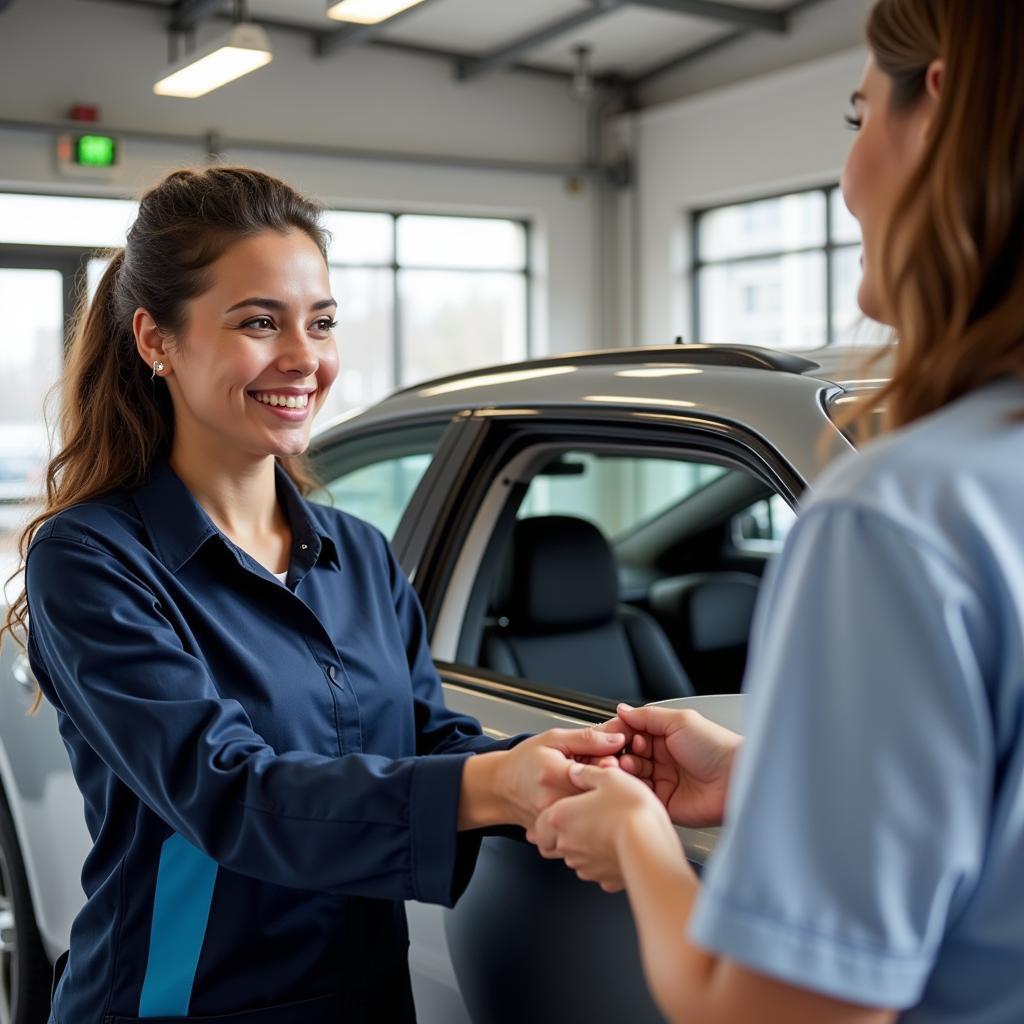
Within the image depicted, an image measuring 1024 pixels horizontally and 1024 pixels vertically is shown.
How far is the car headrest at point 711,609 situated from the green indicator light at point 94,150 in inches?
238

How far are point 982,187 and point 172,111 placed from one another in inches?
337

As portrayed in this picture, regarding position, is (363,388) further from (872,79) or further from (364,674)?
(872,79)

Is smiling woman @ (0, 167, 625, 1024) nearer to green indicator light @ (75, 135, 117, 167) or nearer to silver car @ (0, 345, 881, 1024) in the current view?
silver car @ (0, 345, 881, 1024)

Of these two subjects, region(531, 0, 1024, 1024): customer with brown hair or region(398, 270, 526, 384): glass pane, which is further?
region(398, 270, 526, 384): glass pane

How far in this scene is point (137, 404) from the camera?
1698mm

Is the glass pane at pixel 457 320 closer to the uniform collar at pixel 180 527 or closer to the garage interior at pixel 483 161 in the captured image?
the garage interior at pixel 483 161

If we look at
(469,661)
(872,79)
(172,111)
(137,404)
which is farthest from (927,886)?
(172,111)

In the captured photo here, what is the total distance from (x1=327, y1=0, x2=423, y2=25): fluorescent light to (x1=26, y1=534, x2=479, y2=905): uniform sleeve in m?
5.19

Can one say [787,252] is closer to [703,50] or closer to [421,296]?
[703,50]

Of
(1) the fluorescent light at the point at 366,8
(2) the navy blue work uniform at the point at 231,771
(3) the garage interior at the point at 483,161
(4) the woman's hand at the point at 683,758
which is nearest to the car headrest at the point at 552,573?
(2) the navy blue work uniform at the point at 231,771

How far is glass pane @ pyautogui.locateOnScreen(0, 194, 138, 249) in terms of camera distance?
8281mm

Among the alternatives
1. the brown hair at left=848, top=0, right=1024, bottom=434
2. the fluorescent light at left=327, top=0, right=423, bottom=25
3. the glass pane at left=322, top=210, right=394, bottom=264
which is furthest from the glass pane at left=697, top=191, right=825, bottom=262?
the brown hair at left=848, top=0, right=1024, bottom=434

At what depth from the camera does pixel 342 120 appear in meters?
9.28

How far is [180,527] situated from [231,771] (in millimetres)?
348
